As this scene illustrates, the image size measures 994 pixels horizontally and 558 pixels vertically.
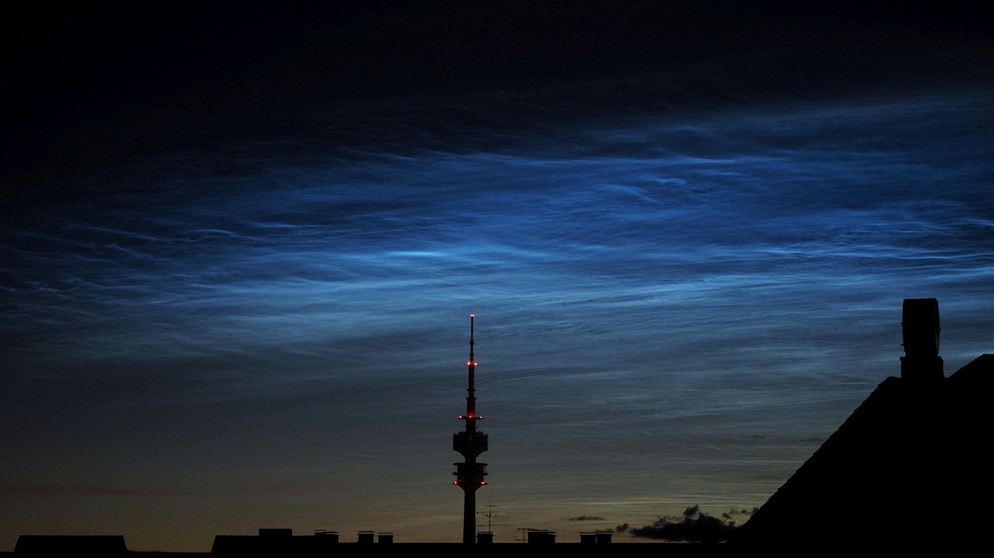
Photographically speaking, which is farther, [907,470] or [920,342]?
[920,342]

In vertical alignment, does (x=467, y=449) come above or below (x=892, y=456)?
above

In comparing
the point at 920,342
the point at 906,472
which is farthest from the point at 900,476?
the point at 920,342

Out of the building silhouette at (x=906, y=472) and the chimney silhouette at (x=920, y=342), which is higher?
the chimney silhouette at (x=920, y=342)

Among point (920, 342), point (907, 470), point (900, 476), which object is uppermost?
point (920, 342)

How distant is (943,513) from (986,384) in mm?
2697

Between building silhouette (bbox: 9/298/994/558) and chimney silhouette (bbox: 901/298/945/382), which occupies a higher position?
chimney silhouette (bbox: 901/298/945/382)

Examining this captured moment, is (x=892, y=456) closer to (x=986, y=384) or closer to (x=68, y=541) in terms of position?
(x=986, y=384)

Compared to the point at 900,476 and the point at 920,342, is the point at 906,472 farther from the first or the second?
the point at 920,342

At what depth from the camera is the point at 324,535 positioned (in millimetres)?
72562

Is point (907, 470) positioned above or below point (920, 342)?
below

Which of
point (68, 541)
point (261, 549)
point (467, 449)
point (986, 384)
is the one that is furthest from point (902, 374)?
point (467, 449)

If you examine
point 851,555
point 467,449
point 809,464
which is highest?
point 467,449

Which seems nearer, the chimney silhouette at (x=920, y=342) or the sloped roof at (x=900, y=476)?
the sloped roof at (x=900, y=476)

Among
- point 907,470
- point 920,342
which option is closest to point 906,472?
point 907,470
